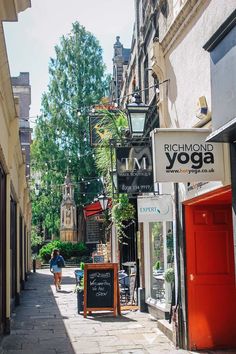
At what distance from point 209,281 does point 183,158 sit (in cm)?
251

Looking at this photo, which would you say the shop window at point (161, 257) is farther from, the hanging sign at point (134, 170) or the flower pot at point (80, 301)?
the flower pot at point (80, 301)

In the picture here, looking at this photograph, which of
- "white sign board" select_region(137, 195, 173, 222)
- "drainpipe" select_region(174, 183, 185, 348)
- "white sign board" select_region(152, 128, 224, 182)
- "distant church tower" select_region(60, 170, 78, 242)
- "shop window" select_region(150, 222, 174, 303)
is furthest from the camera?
"distant church tower" select_region(60, 170, 78, 242)

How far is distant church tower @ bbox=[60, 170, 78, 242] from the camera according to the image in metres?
39.8

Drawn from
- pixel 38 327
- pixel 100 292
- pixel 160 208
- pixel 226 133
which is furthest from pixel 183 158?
pixel 100 292

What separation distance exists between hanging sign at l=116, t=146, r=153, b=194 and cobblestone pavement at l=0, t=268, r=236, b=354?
2.78 meters

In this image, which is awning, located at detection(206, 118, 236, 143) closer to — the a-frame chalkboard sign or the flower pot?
the a-frame chalkboard sign

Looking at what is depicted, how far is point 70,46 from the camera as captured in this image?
145 ft

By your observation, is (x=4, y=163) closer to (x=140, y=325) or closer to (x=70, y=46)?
(x=140, y=325)

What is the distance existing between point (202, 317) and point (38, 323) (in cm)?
473

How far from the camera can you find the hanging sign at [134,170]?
10.5 m

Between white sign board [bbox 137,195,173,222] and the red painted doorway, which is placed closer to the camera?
the red painted doorway

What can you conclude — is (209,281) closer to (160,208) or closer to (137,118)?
(160,208)

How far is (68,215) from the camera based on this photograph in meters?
40.7

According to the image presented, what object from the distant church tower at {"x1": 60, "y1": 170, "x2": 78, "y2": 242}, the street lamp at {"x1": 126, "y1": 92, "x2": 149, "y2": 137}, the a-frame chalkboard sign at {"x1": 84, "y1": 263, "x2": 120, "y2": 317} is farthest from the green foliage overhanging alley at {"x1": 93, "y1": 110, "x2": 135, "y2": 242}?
the distant church tower at {"x1": 60, "y1": 170, "x2": 78, "y2": 242}
